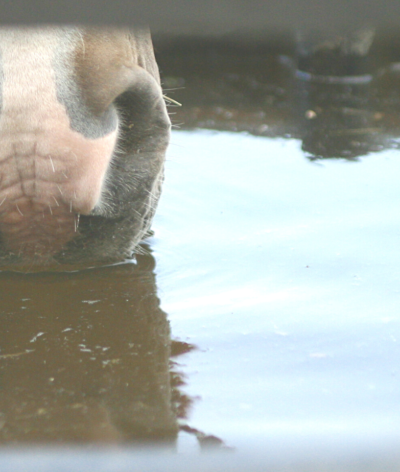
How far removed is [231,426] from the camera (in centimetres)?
99

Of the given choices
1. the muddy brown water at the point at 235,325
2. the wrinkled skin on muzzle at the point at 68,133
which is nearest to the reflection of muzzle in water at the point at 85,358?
the muddy brown water at the point at 235,325

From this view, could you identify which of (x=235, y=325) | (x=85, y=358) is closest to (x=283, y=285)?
(x=235, y=325)

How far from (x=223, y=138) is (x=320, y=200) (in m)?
0.84

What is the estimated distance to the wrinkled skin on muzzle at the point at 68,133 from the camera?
113cm

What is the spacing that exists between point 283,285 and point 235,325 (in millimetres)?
254

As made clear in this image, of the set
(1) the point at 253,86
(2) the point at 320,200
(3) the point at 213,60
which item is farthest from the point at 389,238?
(3) the point at 213,60

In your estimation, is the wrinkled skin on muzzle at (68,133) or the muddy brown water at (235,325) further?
the wrinkled skin on muzzle at (68,133)

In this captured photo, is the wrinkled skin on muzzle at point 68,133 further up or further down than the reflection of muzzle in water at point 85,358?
further up

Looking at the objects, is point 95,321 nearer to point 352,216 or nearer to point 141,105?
point 141,105

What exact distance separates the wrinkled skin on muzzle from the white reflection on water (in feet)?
0.99

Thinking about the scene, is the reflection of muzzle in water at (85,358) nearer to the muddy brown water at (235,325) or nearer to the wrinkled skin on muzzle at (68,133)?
the muddy brown water at (235,325)

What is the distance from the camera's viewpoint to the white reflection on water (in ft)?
3.54

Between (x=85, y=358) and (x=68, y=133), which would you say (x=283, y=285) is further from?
(x=68, y=133)

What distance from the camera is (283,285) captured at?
63.4 inches
